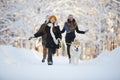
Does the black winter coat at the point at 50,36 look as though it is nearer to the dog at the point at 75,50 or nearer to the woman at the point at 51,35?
the woman at the point at 51,35

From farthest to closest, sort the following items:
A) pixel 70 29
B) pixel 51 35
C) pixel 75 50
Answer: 1. pixel 70 29
2. pixel 75 50
3. pixel 51 35

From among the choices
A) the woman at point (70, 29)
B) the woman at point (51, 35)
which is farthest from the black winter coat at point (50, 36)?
the woman at point (70, 29)

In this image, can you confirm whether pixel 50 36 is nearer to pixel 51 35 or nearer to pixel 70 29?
pixel 51 35

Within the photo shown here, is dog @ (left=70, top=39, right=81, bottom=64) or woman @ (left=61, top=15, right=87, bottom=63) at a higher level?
woman @ (left=61, top=15, right=87, bottom=63)

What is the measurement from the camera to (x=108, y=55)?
5551mm

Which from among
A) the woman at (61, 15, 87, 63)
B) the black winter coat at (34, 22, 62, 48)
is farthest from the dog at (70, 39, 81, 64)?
the black winter coat at (34, 22, 62, 48)

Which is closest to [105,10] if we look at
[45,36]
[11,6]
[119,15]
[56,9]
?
[119,15]

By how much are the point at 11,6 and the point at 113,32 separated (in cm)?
312

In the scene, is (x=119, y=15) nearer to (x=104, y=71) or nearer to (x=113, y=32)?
(x=113, y=32)

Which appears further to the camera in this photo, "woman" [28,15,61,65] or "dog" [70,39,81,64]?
"dog" [70,39,81,64]

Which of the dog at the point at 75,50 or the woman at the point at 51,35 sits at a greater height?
the woman at the point at 51,35

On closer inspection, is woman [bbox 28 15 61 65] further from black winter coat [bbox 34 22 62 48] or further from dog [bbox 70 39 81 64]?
dog [bbox 70 39 81 64]

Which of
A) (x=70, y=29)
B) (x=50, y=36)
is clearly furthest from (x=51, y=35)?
(x=70, y=29)

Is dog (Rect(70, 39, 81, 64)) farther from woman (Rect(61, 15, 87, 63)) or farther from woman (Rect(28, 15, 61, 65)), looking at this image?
woman (Rect(28, 15, 61, 65))
